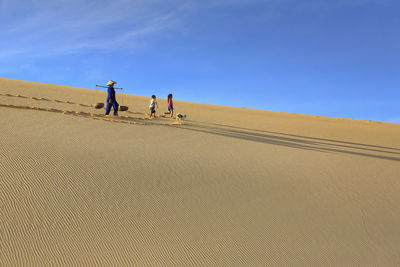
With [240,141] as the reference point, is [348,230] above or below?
below

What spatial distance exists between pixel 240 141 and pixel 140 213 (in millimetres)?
7669

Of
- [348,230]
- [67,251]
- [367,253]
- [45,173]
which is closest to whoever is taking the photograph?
[67,251]

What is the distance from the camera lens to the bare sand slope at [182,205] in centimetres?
409

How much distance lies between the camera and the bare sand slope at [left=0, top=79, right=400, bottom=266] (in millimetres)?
4086

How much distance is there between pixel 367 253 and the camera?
4656mm

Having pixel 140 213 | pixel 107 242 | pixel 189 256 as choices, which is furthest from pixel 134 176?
pixel 189 256

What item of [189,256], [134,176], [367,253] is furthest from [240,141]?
[189,256]

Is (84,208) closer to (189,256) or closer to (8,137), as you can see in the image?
(189,256)

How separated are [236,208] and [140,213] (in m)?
1.90

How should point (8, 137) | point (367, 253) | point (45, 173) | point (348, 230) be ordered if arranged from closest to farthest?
point (367, 253), point (348, 230), point (45, 173), point (8, 137)

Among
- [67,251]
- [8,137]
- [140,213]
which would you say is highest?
[8,137]

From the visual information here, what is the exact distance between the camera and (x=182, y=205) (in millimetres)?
5422

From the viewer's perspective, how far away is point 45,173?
19.3 feet

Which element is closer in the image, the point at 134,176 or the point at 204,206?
the point at 204,206
